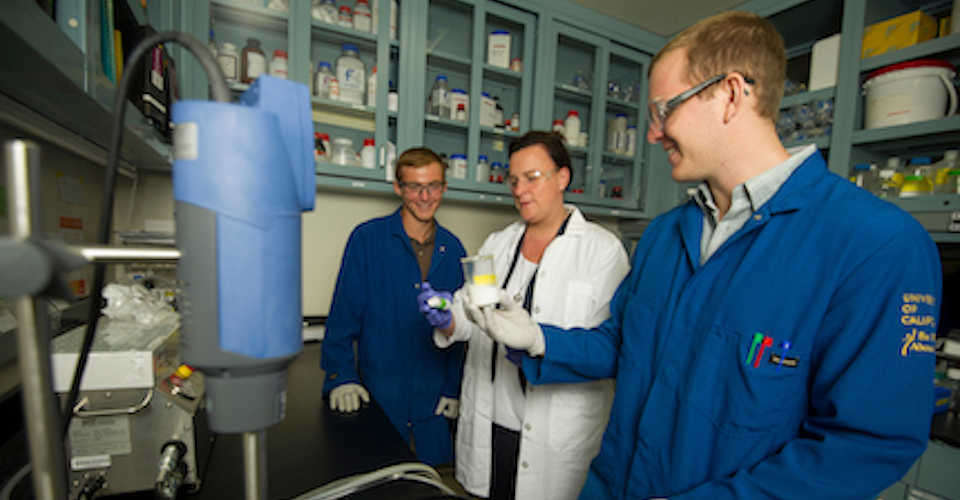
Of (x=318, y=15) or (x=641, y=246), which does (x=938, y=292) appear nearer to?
(x=641, y=246)

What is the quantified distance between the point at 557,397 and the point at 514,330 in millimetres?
400

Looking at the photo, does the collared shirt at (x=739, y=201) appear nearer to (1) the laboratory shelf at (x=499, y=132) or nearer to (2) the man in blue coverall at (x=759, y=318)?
(2) the man in blue coverall at (x=759, y=318)

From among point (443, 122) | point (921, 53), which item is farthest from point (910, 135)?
point (443, 122)

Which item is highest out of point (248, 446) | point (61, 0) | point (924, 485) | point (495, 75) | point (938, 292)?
point (495, 75)

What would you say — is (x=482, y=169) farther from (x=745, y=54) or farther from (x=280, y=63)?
(x=745, y=54)

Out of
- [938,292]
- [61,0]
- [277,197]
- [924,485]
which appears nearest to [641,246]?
[938,292]

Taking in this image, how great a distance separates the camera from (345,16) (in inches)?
75.5

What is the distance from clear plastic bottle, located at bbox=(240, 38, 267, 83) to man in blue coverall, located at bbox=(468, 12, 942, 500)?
1.75 m

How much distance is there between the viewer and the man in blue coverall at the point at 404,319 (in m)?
1.58

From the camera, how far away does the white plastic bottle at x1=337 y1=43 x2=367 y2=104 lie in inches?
76.7

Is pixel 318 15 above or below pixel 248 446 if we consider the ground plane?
above

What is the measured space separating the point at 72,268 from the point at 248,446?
8.0 inches

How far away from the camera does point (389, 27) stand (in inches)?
75.7

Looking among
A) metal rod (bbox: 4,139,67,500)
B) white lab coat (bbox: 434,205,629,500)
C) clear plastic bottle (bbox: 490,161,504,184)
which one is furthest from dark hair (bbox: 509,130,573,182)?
metal rod (bbox: 4,139,67,500)
